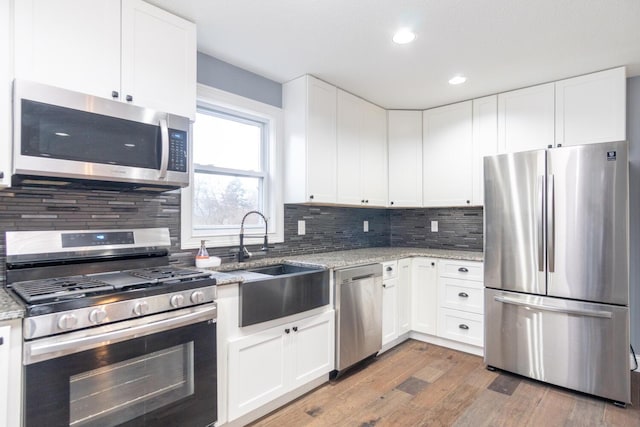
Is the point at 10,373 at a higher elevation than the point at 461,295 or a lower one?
higher

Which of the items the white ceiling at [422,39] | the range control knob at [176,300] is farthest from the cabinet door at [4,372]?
the white ceiling at [422,39]

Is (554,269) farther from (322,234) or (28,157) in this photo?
(28,157)

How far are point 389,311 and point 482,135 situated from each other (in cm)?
Result: 191

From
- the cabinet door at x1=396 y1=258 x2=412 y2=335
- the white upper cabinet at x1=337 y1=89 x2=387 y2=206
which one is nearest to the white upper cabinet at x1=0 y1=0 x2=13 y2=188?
the white upper cabinet at x1=337 y1=89 x2=387 y2=206

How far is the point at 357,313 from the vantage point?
2.76 meters

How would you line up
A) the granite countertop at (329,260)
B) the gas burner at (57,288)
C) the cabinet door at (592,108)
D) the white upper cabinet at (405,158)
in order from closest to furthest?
the gas burner at (57,288), the granite countertop at (329,260), the cabinet door at (592,108), the white upper cabinet at (405,158)

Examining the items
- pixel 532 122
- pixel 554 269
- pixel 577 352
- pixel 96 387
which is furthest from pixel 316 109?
pixel 577 352

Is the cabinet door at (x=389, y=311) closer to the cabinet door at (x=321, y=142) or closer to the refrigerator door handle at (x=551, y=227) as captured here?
the cabinet door at (x=321, y=142)

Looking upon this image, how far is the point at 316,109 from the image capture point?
9.87 feet

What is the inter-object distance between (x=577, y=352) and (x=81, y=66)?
3.49 m

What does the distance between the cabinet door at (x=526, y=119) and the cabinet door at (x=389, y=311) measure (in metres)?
1.66

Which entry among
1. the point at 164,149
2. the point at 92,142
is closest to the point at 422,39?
the point at 164,149

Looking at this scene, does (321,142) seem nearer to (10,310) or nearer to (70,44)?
(70,44)

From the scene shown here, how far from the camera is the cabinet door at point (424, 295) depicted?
3348 mm
